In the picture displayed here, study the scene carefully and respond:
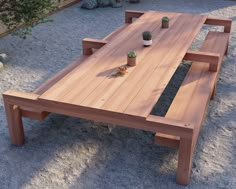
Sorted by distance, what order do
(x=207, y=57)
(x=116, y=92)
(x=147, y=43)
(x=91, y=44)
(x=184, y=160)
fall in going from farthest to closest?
(x=91, y=44) < (x=147, y=43) < (x=207, y=57) < (x=116, y=92) < (x=184, y=160)

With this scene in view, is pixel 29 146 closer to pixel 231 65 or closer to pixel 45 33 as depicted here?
pixel 231 65

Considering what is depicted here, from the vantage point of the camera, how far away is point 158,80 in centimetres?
272

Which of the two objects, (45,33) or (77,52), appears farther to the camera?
(45,33)

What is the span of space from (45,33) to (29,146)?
3.05 m

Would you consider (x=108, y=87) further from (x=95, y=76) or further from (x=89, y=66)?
(x=89, y=66)

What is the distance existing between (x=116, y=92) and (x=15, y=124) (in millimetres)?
795

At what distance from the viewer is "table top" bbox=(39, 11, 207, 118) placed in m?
2.44

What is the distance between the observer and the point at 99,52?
3.26m

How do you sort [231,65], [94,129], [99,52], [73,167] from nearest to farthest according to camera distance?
1. [73,167]
2. [94,129]
3. [99,52]
4. [231,65]

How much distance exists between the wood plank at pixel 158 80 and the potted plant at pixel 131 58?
187 mm

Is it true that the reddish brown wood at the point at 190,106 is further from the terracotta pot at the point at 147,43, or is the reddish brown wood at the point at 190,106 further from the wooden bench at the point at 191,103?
the terracotta pot at the point at 147,43

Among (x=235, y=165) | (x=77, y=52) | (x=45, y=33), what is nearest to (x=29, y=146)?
(x=235, y=165)

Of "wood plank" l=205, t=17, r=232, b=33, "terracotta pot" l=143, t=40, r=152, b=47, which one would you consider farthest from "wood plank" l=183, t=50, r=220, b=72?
"wood plank" l=205, t=17, r=232, b=33

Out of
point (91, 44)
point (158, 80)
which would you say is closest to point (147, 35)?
point (91, 44)
